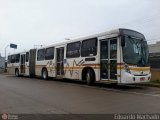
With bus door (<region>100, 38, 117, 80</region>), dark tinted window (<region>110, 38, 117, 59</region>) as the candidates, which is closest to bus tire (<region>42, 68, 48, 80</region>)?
bus door (<region>100, 38, 117, 80</region>)

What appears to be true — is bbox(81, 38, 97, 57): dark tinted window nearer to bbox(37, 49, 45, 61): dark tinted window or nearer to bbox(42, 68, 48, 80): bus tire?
bbox(42, 68, 48, 80): bus tire

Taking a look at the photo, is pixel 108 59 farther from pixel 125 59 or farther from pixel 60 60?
pixel 60 60

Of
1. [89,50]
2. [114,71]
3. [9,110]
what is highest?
[89,50]

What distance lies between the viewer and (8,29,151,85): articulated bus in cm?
1484

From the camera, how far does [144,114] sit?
26.6ft

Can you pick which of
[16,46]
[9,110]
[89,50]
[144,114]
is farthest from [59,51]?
[16,46]

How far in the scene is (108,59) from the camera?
52.0 ft

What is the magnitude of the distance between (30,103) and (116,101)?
3191mm

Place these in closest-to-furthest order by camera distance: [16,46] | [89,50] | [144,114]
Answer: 1. [144,114]
2. [89,50]
3. [16,46]

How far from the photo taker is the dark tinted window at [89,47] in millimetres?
17188

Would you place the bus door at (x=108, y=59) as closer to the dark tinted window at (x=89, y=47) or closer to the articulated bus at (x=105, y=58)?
the articulated bus at (x=105, y=58)

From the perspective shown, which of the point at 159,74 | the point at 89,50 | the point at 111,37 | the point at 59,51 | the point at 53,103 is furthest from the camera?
the point at 59,51

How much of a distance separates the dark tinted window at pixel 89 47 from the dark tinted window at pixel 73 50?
2.18ft

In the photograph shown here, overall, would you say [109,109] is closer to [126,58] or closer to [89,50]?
[126,58]
